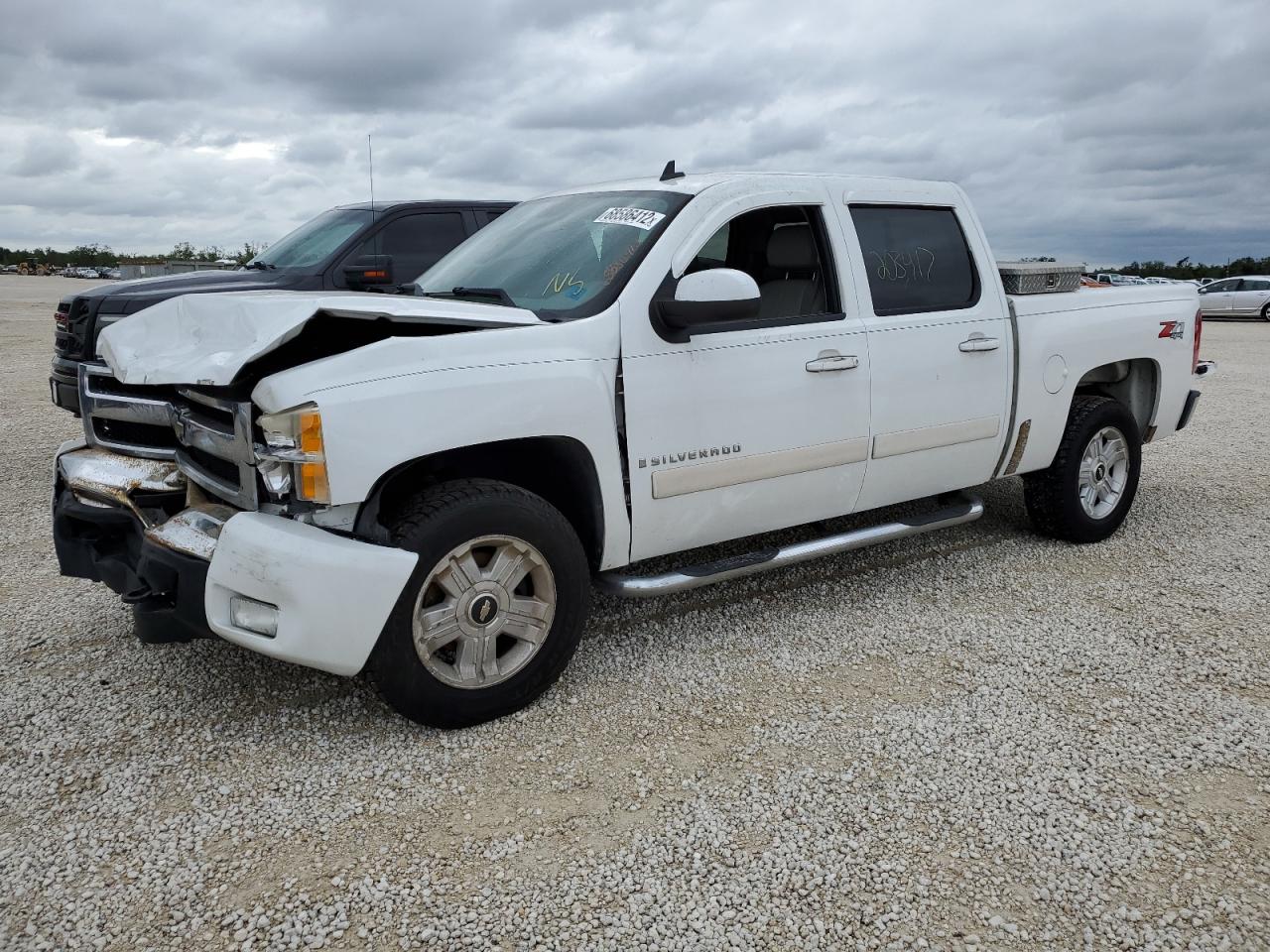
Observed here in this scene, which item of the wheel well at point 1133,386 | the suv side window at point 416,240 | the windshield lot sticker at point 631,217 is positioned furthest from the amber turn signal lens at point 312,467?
the suv side window at point 416,240

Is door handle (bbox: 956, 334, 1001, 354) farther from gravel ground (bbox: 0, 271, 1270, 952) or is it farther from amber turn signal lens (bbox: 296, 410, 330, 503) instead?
amber turn signal lens (bbox: 296, 410, 330, 503)

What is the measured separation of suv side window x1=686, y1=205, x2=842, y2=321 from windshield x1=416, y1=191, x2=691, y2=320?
39 cm

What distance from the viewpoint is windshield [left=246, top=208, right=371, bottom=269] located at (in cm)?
779

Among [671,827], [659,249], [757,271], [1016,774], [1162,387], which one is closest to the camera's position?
[671,827]

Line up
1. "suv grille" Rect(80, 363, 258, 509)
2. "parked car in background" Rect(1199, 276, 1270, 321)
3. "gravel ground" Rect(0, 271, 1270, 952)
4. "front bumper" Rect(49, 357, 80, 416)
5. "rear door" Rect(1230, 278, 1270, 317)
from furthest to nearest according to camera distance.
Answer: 1. "parked car in background" Rect(1199, 276, 1270, 321)
2. "rear door" Rect(1230, 278, 1270, 317)
3. "front bumper" Rect(49, 357, 80, 416)
4. "suv grille" Rect(80, 363, 258, 509)
5. "gravel ground" Rect(0, 271, 1270, 952)

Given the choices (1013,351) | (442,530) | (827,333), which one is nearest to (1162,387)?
(1013,351)

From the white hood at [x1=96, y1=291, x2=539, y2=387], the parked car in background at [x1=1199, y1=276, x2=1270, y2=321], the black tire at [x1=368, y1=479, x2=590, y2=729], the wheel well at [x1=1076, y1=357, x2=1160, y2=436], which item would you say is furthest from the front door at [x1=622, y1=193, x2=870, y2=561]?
the parked car in background at [x1=1199, y1=276, x2=1270, y2=321]

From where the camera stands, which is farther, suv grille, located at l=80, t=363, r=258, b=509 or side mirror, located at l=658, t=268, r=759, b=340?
side mirror, located at l=658, t=268, r=759, b=340

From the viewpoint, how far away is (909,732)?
336 cm

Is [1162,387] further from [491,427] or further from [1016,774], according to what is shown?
[491,427]

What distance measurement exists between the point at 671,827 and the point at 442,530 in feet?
3.81

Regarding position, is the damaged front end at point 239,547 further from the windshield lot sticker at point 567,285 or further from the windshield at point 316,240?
the windshield at point 316,240

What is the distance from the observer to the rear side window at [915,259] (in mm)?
4344

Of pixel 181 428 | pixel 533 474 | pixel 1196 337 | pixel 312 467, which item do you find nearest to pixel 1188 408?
pixel 1196 337
